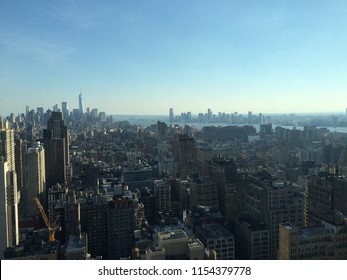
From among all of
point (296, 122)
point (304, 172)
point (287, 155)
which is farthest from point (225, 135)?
point (304, 172)

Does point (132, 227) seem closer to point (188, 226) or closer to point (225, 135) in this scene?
point (188, 226)

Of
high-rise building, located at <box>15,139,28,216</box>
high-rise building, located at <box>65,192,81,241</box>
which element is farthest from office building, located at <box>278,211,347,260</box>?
high-rise building, located at <box>15,139,28,216</box>

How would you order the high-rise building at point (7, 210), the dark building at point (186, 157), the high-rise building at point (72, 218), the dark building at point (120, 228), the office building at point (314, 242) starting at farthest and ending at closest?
the dark building at point (186, 157), the high-rise building at point (72, 218), the dark building at point (120, 228), the high-rise building at point (7, 210), the office building at point (314, 242)

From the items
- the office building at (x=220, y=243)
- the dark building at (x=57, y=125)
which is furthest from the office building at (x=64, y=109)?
the office building at (x=220, y=243)

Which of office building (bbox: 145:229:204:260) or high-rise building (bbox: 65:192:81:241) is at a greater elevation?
office building (bbox: 145:229:204:260)

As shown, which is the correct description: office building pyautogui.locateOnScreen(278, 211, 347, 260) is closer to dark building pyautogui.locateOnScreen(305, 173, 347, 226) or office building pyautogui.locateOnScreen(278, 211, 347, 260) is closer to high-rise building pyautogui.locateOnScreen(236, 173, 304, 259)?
high-rise building pyautogui.locateOnScreen(236, 173, 304, 259)

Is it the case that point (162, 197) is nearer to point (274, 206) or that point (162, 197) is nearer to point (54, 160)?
point (274, 206)

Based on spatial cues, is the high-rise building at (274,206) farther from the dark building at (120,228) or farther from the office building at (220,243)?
the dark building at (120,228)

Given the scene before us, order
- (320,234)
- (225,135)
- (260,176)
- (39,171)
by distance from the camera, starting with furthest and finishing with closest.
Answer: (225,135)
(39,171)
(260,176)
(320,234)
